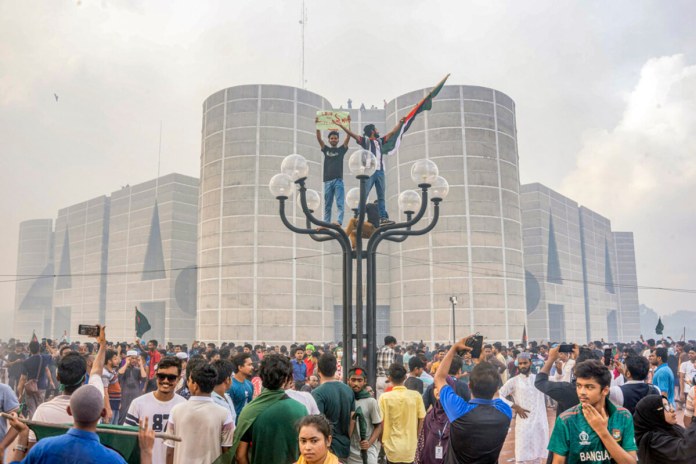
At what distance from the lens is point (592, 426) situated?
344 cm

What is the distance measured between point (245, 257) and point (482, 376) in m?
34.6

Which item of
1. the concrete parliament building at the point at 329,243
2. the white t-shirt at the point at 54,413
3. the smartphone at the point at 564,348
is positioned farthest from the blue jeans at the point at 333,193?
the concrete parliament building at the point at 329,243

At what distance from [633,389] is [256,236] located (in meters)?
33.8

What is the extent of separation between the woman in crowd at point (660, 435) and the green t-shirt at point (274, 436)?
229cm

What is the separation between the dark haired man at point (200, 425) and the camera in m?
4.21

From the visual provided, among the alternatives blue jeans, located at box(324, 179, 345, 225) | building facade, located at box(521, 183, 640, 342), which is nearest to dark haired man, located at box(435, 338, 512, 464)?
blue jeans, located at box(324, 179, 345, 225)

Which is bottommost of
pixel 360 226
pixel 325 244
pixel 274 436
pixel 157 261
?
pixel 274 436

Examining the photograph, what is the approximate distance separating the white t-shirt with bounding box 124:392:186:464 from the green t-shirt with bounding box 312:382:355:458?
4.21ft

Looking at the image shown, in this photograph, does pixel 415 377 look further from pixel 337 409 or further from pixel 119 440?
pixel 119 440

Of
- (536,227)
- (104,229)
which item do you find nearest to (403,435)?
(536,227)

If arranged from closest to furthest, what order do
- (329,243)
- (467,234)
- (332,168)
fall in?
(332,168) < (467,234) < (329,243)

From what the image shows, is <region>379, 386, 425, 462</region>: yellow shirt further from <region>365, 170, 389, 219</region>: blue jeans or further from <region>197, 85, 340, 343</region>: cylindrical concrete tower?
<region>197, 85, 340, 343</region>: cylindrical concrete tower

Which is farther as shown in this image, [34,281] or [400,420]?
[34,281]

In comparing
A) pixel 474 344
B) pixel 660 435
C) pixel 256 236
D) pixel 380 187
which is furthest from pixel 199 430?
pixel 256 236
